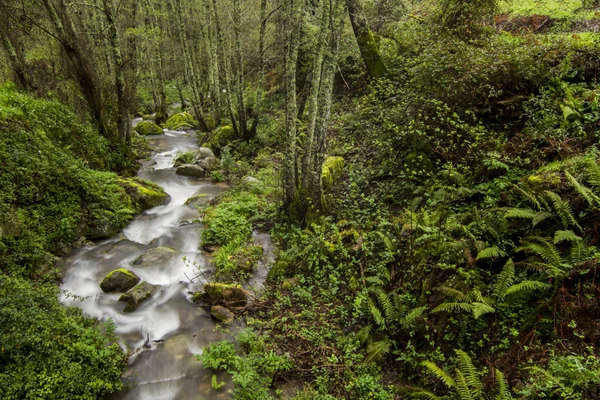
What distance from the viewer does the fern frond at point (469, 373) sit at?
413 cm

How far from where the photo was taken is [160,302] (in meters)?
7.56

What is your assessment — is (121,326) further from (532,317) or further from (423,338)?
(532,317)

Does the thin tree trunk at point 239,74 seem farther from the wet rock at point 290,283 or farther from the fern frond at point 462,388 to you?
the fern frond at point 462,388

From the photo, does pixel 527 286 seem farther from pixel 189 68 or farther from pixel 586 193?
pixel 189 68

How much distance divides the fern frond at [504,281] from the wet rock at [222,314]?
4.97 metres

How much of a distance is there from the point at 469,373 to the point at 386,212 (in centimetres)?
412

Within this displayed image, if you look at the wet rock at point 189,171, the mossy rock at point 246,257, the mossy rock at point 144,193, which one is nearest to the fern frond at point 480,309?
the mossy rock at point 246,257

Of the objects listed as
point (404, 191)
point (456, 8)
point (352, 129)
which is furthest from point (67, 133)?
point (456, 8)

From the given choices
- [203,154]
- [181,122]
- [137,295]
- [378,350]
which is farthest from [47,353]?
[181,122]

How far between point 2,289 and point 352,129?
417 inches

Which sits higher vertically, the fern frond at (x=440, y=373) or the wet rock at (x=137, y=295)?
the fern frond at (x=440, y=373)

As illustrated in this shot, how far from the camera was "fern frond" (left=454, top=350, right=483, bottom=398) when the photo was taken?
413cm

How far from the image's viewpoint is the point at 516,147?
670 centimetres

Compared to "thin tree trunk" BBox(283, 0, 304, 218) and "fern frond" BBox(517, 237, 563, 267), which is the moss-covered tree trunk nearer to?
"thin tree trunk" BBox(283, 0, 304, 218)
